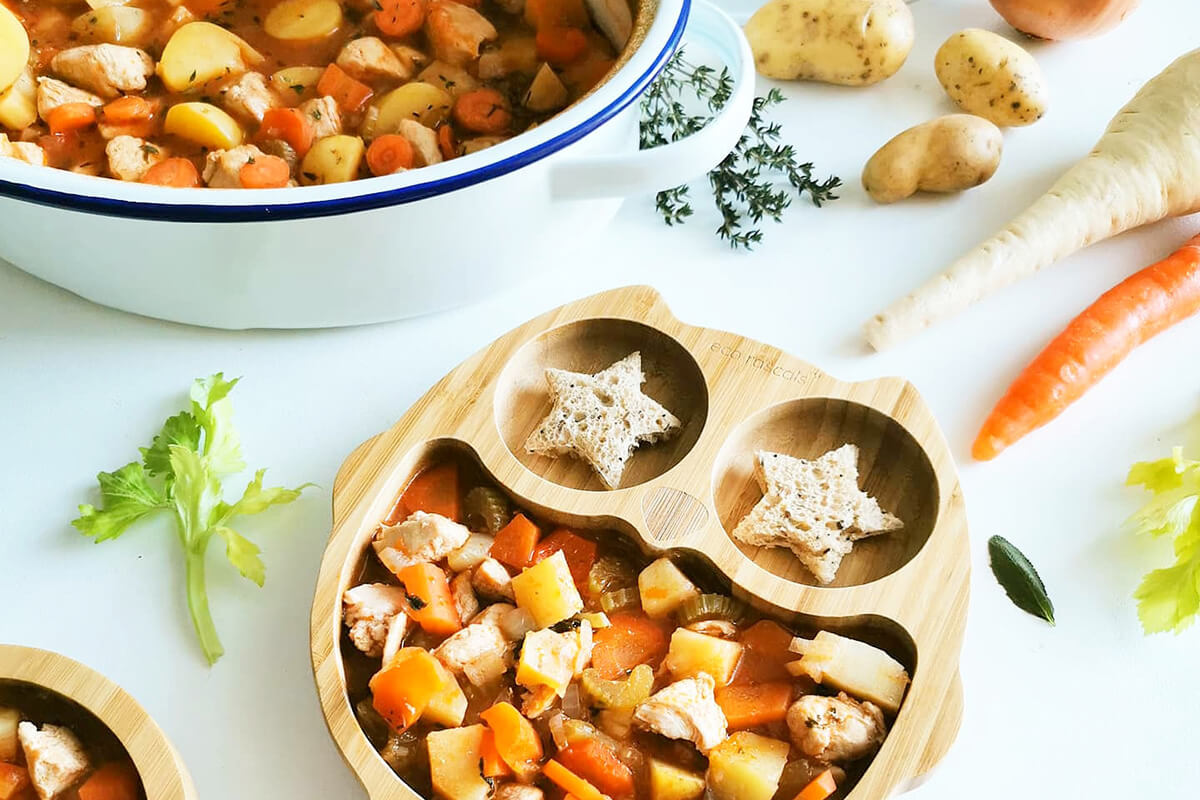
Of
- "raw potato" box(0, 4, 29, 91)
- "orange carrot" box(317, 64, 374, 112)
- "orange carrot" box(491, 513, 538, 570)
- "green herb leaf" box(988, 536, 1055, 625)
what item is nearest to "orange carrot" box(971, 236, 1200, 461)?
"green herb leaf" box(988, 536, 1055, 625)

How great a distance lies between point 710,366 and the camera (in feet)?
5.83

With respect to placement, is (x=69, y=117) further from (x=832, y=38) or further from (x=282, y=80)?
(x=832, y=38)

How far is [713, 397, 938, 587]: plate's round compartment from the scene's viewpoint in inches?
65.4

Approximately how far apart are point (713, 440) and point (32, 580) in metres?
1.03

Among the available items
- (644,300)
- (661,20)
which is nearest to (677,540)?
(644,300)

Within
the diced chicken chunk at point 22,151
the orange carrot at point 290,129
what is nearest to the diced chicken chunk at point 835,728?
the orange carrot at point 290,129

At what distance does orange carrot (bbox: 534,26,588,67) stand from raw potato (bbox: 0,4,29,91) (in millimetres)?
855

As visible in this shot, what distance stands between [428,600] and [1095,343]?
117cm

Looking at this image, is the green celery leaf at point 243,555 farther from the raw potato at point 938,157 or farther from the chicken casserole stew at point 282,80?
the raw potato at point 938,157

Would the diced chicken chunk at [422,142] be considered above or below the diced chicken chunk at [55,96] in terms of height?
above

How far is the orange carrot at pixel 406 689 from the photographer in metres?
1.44

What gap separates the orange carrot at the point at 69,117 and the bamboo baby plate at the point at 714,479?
0.77m

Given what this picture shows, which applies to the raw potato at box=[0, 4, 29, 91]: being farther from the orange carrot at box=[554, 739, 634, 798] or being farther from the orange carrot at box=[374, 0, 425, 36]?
the orange carrot at box=[554, 739, 634, 798]

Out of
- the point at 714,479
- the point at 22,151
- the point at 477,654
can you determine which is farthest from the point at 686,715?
the point at 22,151
